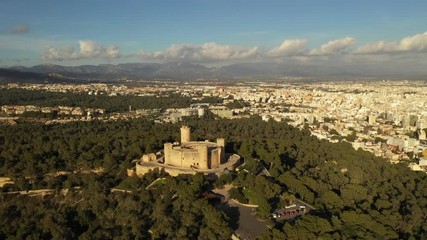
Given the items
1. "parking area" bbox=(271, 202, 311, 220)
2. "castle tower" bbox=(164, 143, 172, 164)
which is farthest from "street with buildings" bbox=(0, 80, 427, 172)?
"castle tower" bbox=(164, 143, 172, 164)

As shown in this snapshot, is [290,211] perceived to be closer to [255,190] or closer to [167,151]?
[255,190]

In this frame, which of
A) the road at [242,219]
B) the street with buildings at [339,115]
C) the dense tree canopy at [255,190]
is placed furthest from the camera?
the street with buildings at [339,115]

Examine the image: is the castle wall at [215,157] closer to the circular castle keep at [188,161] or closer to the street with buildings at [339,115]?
the circular castle keep at [188,161]

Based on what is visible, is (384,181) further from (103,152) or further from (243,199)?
(103,152)

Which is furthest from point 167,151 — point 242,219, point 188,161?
point 242,219

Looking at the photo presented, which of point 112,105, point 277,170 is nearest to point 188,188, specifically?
point 277,170

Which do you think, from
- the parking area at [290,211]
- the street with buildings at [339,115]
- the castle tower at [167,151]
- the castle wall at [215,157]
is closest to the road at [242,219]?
the parking area at [290,211]

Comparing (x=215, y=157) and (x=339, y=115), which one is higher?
(x=215, y=157)

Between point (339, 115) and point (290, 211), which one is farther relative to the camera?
point (339, 115)
